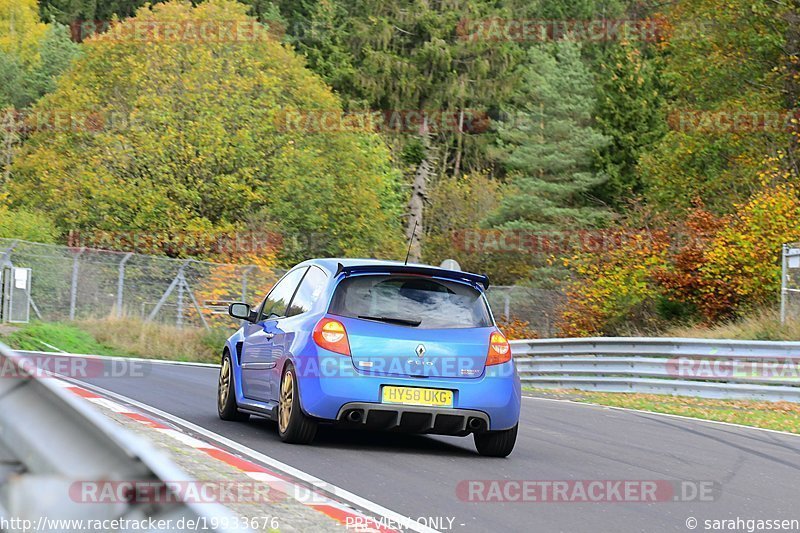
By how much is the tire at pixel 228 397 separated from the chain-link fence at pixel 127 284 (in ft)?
60.8

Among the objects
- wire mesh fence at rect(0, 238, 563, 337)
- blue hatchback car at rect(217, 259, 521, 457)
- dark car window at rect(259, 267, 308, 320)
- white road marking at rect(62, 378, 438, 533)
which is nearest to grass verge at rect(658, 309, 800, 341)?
wire mesh fence at rect(0, 238, 563, 337)

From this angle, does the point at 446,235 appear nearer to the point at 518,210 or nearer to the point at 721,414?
the point at 518,210

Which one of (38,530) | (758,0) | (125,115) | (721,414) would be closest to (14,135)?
(125,115)

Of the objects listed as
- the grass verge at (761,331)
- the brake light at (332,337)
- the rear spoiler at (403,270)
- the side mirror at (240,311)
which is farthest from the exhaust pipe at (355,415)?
the grass verge at (761,331)

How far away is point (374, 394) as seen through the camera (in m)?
9.83

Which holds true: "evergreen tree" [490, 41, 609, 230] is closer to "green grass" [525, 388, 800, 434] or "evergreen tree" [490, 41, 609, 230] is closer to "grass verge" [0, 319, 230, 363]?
"grass verge" [0, 319, 230, 363]

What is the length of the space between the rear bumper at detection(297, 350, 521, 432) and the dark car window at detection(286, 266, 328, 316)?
781mm

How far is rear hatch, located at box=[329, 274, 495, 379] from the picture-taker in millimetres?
9938

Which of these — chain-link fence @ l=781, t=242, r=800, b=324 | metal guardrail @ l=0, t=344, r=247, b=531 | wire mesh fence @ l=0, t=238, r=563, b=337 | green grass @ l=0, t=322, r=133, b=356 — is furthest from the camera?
wire mesh fence @ l=0, t=238, r=563, b=337

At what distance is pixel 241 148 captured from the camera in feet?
149

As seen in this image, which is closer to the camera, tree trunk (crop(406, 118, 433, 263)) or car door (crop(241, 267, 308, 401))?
car door (crop(241, 267, 308, 401))

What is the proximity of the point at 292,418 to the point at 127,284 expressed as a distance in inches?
949

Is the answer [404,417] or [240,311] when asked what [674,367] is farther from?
[404,417]

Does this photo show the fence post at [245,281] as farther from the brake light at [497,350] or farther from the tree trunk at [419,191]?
the brake light at [497,350]
